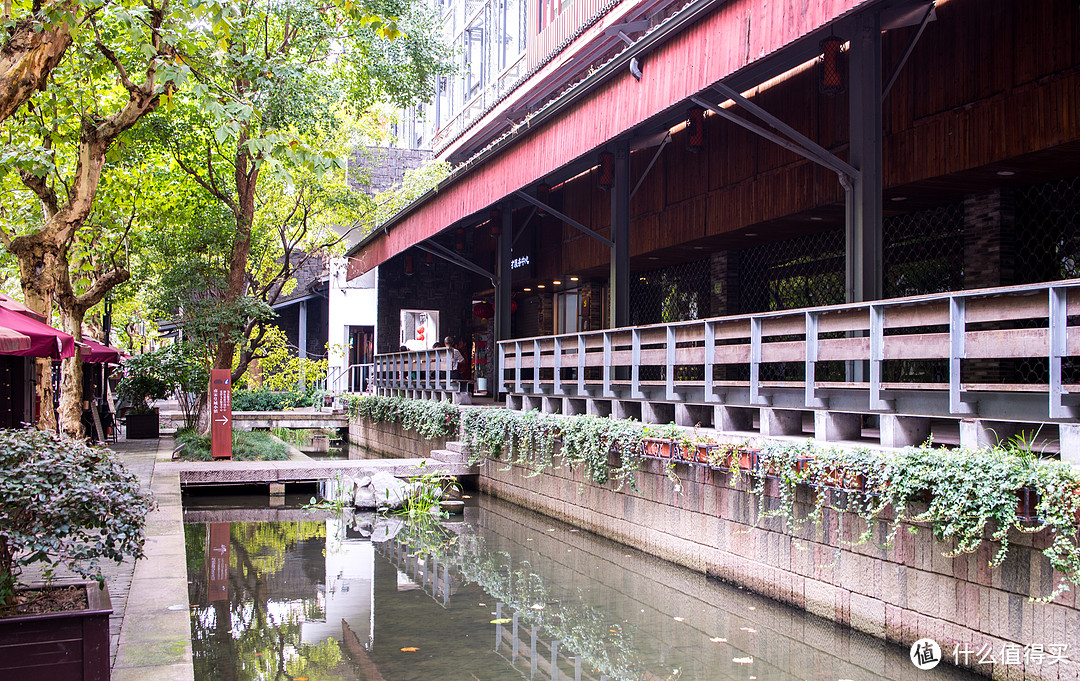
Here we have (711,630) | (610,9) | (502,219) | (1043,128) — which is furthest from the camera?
(502,219)

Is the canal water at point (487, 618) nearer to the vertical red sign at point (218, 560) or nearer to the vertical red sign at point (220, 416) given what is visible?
the vertical red sign at point (218, 560)

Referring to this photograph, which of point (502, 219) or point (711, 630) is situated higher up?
point (502, 219)

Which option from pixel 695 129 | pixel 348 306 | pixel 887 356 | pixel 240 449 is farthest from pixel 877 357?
pixel 348 306

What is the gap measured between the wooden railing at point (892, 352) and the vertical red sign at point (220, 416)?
7897 millimetres

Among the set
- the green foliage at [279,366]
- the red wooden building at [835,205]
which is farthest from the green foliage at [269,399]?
the red wooden building at [835,205]

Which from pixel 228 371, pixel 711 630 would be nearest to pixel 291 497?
pixel 228 371

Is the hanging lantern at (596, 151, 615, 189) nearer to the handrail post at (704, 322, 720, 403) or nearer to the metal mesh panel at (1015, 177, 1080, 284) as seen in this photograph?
the handrail post at (704, 322, 720, 403)

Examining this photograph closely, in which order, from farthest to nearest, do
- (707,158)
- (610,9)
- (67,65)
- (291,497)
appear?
(610,9) → (291,497) → (707,158) → (67,65)

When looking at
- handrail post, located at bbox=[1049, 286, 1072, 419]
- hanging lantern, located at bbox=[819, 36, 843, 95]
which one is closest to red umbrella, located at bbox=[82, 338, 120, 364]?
hanging lantern, located at bbox=[819, 36, 843, 95]

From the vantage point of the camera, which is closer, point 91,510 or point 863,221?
point 91,510

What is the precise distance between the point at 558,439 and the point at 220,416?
735 cm

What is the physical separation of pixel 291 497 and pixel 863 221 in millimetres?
10764

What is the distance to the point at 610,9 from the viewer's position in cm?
1720

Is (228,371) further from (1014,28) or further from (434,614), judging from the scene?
(1014,28)
